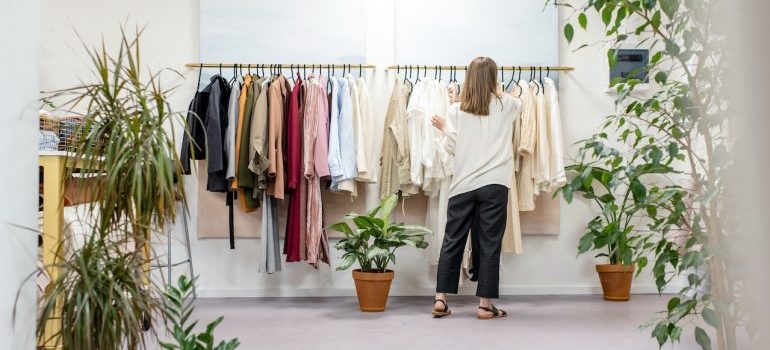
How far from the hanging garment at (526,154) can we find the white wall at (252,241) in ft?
1.30

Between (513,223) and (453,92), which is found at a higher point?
(453,92)

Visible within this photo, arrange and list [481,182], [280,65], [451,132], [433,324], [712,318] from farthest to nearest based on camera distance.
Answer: [280,65]
[451,132]
[481,182]
[433,324]
[712,318]

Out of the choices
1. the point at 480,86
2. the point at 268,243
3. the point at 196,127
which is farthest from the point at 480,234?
the point at 196,127

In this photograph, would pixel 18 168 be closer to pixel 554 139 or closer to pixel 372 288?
pixel 372 288

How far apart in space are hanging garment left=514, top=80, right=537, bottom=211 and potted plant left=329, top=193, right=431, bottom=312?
0.90 m

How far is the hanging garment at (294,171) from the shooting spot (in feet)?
14.1

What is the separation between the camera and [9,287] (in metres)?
1.64

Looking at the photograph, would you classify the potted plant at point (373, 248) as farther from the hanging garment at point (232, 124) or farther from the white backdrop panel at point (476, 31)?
the white backdrop panel at point (476, 31)

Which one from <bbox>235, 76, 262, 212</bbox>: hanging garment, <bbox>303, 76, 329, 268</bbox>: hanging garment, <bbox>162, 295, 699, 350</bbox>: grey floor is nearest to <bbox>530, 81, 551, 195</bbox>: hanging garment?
<bbox>162, 295, 699, 350</bbox>: grey floor

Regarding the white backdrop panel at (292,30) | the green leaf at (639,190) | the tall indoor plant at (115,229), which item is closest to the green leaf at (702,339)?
the green leaf at (639,190)

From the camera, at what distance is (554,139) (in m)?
4.46

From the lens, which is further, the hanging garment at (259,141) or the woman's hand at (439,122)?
the hanging garment at (259,141)

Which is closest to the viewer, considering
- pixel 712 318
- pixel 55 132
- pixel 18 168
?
pixel 712 318

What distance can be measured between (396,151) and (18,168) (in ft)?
9.62
